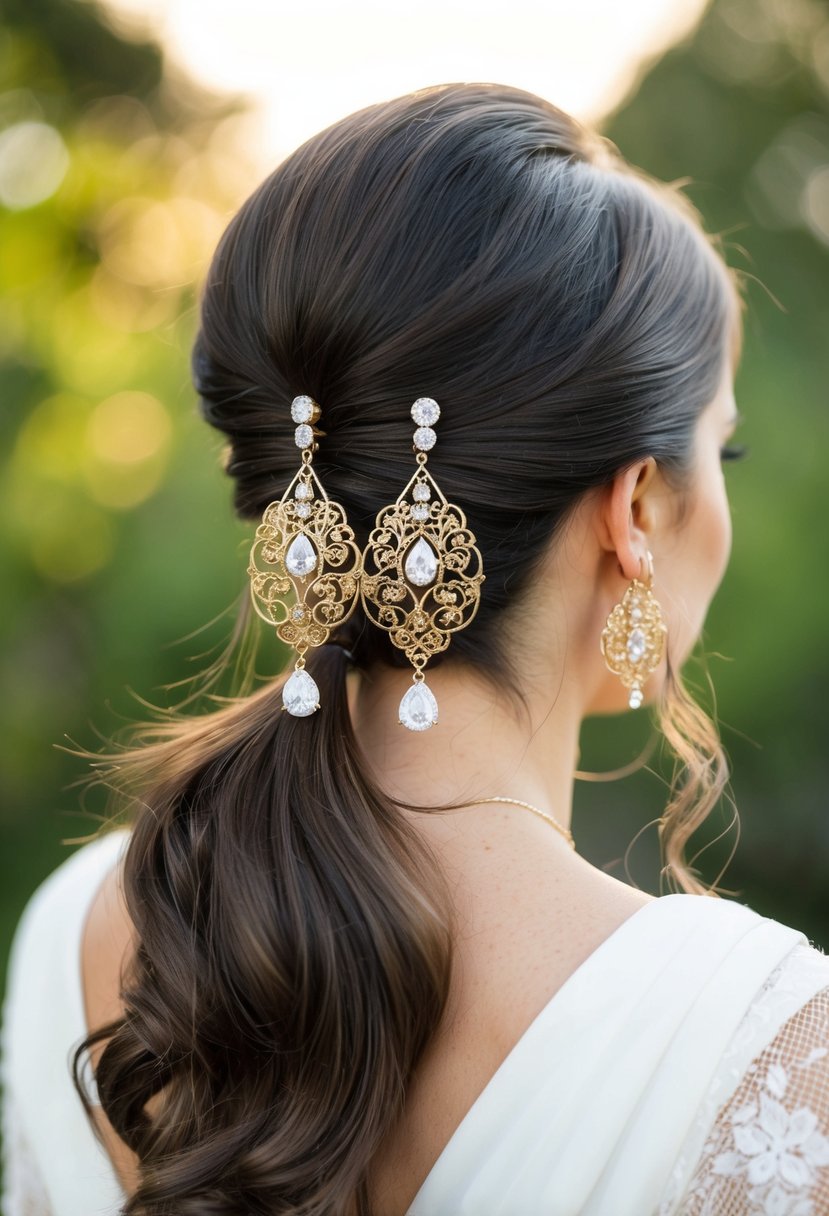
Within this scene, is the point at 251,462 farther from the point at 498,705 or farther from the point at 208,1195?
the point at 208,1195

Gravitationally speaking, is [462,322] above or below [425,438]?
above

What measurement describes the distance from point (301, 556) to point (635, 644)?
0.49m

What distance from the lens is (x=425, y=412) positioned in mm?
1252

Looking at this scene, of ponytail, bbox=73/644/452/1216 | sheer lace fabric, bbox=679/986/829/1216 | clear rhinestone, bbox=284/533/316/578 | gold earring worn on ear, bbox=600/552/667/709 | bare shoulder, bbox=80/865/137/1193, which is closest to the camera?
sheer lace fabric, bbox=679/986/829/1216

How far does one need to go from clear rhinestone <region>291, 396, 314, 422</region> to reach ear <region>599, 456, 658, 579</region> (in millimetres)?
394

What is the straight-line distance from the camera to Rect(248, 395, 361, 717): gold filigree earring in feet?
4.23

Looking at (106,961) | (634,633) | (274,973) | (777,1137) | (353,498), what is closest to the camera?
(777,1137)

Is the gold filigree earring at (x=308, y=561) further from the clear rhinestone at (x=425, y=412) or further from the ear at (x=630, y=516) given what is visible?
the ear at (x=630, y=516)

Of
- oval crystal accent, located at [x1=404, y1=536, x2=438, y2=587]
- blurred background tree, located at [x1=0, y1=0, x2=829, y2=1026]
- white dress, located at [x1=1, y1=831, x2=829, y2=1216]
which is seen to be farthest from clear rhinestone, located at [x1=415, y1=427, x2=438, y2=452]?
blurred background tree, located at [x1=0, y1=0, x2=829, y2=1026]

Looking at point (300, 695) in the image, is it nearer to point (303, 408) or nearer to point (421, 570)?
point (421, 570)

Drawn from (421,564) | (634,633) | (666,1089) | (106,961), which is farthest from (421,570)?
(106,961)

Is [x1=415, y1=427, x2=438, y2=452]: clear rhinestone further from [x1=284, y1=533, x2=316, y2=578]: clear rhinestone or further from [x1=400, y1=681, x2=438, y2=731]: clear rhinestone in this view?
[x1=400, y1=681, x2=438, y2=731]: clear rhinestone

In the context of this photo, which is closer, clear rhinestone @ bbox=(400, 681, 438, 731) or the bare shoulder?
clear rhinestone @ bbox=(400, 681, 438, 731)

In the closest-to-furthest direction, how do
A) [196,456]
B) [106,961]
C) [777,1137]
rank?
[777,1137] → [106,961] → [196,456]
